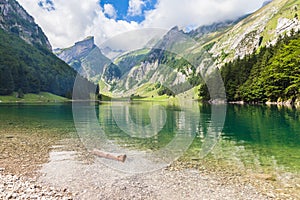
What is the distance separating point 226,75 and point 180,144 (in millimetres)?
112591

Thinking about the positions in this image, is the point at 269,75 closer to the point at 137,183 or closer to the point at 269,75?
the point at 269,75

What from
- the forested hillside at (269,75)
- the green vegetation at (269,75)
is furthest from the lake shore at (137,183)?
the forested hillside at (269,75)

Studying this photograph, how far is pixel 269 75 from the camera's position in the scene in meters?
90.2

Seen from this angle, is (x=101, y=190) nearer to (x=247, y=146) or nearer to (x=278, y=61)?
(x=247, y=146)

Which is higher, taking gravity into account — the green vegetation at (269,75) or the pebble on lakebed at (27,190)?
the green vegetation at (269,75)

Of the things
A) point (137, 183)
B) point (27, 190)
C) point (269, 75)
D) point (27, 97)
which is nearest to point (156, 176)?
point (137, 183)

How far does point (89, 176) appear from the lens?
1476cm

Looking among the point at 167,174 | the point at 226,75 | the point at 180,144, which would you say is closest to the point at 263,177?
the point at 167,174

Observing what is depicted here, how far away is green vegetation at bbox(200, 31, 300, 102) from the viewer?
266ft

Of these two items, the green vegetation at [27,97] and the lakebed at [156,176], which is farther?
the green vegetation at [27,97]

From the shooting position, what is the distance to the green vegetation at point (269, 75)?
80.9 metres

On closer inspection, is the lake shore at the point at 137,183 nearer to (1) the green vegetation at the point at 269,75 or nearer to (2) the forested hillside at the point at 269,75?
(1) the green vegetation at the point at 269,75

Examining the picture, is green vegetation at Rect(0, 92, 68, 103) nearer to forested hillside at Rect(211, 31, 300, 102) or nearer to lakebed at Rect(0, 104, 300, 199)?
forested hillside at Rect(211, 31, 300, 102)

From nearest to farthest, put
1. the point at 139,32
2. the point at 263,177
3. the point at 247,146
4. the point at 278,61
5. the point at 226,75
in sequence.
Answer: the point at 263,177
the point at 247,146
the point at 139,32
the point at 278,61
the point at 226,75
